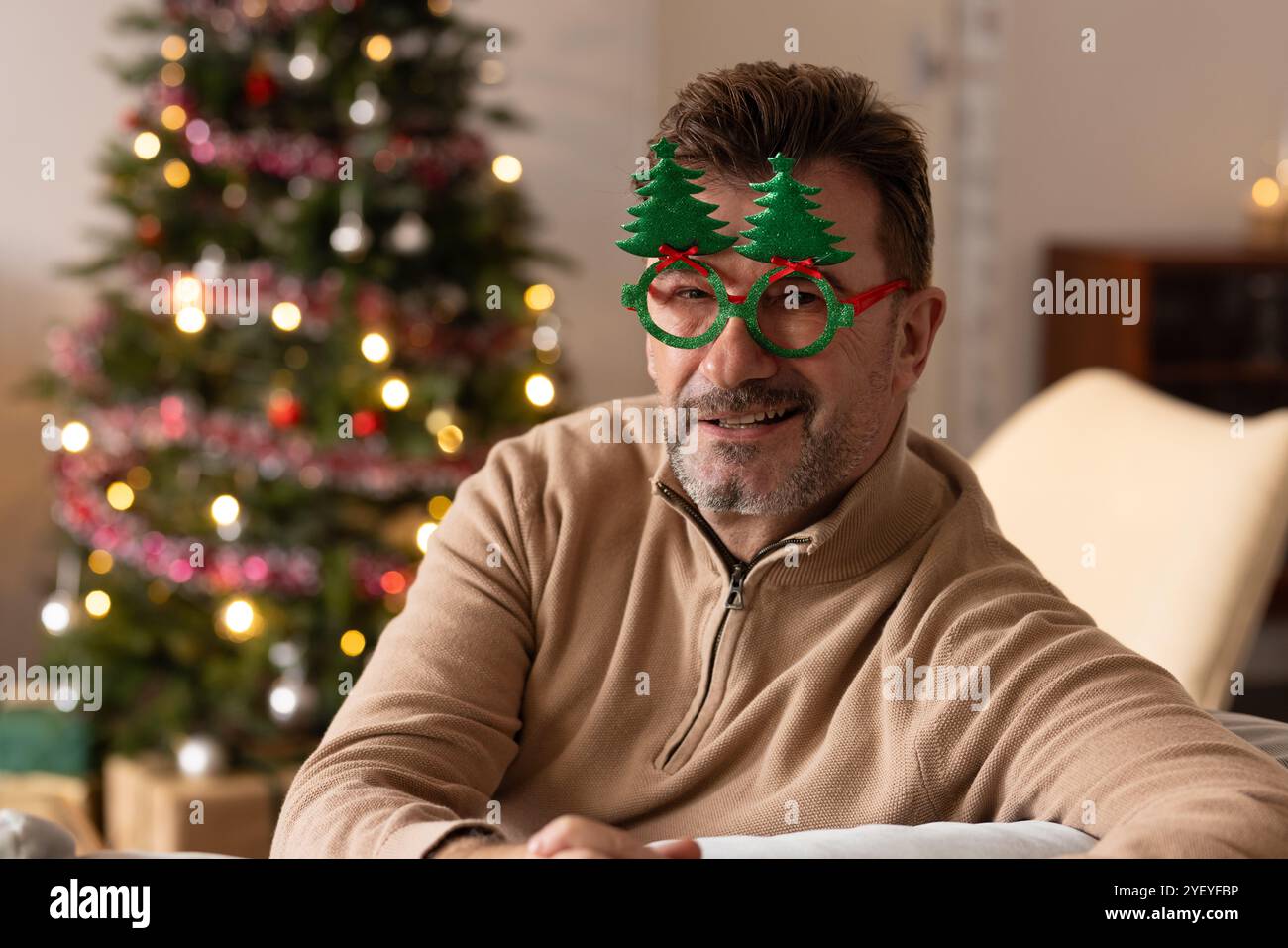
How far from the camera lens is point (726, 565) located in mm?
1428

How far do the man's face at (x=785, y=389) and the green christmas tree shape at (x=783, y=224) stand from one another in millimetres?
28

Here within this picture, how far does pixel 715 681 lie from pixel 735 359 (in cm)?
31

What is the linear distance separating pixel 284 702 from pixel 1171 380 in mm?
2769

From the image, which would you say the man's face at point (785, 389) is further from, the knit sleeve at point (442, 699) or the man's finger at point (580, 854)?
the man's finger at point (580, 854)

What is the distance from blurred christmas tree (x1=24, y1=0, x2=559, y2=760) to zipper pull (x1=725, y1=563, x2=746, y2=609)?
1.33m

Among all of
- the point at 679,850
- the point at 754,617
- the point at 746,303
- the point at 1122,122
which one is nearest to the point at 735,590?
the point at 754,617

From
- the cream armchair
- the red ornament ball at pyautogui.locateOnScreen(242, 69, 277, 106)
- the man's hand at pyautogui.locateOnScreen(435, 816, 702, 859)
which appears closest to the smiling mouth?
the man's hand at pyautogui.locateOnScreen(435, 816, 702, 859)

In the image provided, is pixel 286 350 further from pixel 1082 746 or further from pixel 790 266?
pixel 1082 746

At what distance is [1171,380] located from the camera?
4.27 meters

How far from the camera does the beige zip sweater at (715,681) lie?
1.24 m

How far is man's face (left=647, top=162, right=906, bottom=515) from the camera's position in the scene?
4.35 feet

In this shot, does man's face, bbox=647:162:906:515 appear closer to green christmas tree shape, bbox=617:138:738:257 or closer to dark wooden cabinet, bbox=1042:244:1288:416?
green christmas tree shape, bbox=617:138:738:257
